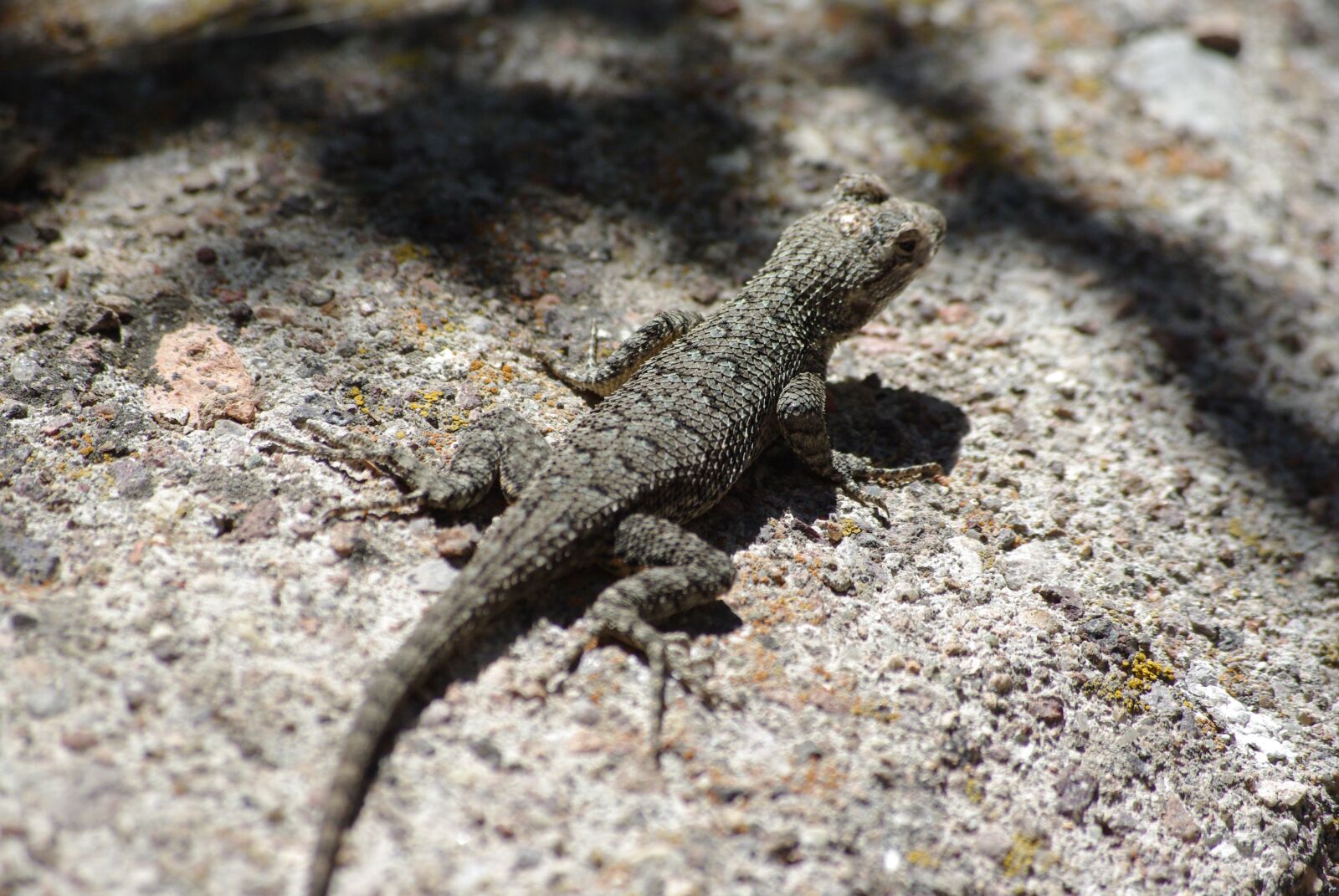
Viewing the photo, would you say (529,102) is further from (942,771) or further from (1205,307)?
(942,771)

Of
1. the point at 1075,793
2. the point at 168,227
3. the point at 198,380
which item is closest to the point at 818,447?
the point at 1075,793

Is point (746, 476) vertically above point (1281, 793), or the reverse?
point (746, 476)

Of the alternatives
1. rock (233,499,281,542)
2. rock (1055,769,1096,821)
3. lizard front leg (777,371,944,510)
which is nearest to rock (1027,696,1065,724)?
rock (1055,769,1096,821)

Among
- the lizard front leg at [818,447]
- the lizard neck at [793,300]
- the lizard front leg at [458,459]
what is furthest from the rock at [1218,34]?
the lizard front leg at [458,459]

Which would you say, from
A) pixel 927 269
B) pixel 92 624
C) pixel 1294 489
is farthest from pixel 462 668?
pixel 1294 489

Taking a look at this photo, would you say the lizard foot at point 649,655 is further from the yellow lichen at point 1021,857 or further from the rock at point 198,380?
the rock at point 198,380

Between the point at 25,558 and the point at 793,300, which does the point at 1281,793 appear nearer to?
the point at 793,300
